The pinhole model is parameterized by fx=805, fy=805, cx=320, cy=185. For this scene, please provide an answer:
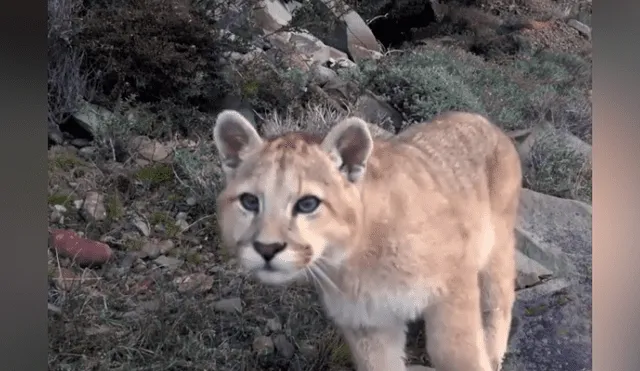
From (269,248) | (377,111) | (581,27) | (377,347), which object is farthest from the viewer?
(581,27)

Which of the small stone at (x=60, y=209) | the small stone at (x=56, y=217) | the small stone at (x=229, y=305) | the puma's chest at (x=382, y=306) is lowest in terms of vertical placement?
the small stone at (x=229, y=305)

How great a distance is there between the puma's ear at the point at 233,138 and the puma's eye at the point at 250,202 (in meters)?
0.10

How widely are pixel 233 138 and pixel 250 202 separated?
24 cm

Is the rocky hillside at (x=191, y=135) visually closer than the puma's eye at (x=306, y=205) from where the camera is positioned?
No

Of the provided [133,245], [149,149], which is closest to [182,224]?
[133,245]

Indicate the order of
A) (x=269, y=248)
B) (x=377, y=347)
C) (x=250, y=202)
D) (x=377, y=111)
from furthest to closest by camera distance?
(x=377, y=111)
(x=377, y=347)
(x=250, y=202)
(x=269, y=248)

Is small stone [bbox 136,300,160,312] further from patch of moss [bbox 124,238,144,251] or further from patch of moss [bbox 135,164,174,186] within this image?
patch of moss [bbox 135,164,174,186]

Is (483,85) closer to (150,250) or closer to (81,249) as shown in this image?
(150,250)

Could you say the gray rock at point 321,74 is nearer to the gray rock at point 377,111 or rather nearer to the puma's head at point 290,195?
the gray rock at point 377,111

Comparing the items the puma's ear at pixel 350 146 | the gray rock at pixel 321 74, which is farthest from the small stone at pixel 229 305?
the gray rock at pixel 321 74

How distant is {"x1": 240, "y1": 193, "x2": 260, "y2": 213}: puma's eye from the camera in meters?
2.75

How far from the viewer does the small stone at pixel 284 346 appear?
295cm

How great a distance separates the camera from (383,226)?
2.78m

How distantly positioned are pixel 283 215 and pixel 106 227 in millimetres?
693
